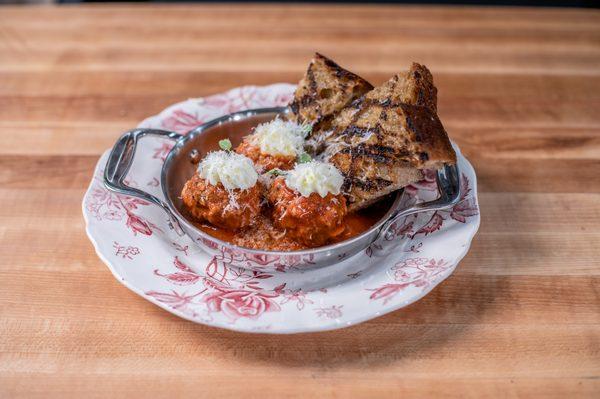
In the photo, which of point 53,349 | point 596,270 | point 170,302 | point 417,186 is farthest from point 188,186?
point 596,270

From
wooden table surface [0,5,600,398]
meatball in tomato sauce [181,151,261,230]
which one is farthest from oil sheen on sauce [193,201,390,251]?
wooden table surface [0,5,600,398]

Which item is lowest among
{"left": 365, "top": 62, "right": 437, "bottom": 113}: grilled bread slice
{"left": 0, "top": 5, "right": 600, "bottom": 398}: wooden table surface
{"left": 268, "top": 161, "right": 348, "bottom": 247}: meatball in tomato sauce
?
{"left": 0, "top": 5, "right": 600, "bottom": 398}: wooden table surface

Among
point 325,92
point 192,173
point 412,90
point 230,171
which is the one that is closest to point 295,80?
point 325,92

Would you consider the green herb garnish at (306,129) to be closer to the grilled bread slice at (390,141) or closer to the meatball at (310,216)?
the grilled bread slice at (390,141)

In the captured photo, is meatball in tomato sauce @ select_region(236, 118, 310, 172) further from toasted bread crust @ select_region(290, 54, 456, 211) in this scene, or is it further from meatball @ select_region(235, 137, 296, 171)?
toasted bread crust @ select_region(290, 54, 456, 211)

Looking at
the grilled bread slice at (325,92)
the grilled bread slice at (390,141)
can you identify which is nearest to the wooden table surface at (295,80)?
the grilled bread slice at (390,141)

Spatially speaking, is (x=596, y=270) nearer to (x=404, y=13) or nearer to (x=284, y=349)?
(x=284, y=349)

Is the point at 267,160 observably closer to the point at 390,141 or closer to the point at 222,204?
the point at 222,204
